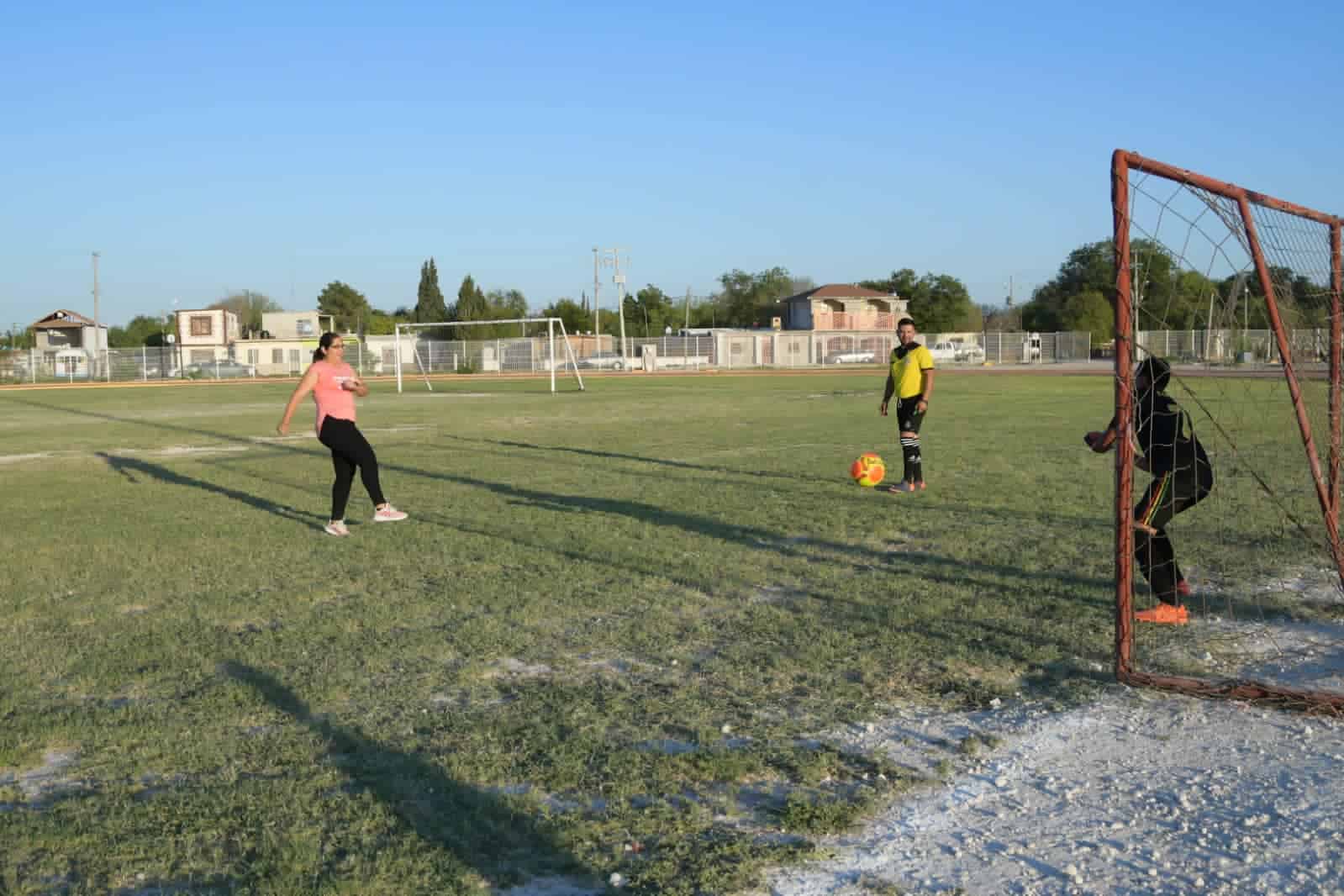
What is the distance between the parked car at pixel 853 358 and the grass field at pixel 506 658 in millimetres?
61399

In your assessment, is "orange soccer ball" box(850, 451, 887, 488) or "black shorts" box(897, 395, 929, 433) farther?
"orange soccer ball" box(850, 451, 887, 488)

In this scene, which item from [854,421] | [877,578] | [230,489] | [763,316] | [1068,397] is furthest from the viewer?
[763,316]

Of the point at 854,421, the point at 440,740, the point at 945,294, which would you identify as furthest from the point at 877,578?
the point at 945,294

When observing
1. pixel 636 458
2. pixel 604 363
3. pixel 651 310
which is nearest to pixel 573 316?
pixel 651 310

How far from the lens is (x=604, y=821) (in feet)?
12.3

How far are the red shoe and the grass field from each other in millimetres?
308

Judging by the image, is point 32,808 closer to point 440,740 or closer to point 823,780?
point 440,740

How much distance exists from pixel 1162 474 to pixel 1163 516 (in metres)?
0.27

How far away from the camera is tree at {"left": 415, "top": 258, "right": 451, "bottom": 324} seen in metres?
101

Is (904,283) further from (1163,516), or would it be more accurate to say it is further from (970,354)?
(1163,516)

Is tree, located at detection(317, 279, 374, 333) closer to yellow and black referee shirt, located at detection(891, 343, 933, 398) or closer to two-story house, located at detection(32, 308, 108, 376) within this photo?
two-story house, located at detection(32, 308, 108, 376)

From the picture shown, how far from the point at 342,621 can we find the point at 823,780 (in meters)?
3.55

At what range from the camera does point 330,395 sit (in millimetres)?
10062

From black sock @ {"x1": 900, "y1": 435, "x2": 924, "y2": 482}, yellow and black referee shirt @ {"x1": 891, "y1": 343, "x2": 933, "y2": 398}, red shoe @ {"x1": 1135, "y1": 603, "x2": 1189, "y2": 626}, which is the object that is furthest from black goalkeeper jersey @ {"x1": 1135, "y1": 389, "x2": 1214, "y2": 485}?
yellow and black referee shirt @ {"x1": 891, "y1": 343, "x2": 933, "y2": 398}
